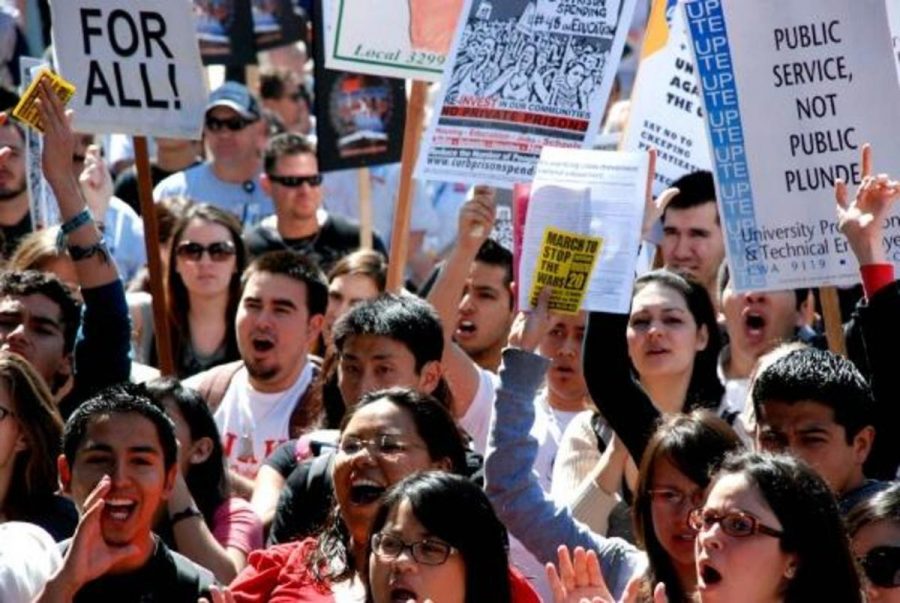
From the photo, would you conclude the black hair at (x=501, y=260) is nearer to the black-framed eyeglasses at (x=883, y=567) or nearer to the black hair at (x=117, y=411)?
the black hair at (x=117, y=411)

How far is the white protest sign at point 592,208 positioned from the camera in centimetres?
745

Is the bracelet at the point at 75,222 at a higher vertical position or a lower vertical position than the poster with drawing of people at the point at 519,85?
lower

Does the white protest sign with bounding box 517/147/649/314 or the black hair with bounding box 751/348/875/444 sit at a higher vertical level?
the white protest sign with bounding box 517/147/649/314

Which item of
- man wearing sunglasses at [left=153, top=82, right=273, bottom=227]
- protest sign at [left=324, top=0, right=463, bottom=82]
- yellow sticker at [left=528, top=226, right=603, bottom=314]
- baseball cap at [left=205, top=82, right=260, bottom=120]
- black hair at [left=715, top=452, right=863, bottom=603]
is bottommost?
man wearing sunglasses at [left=153, top=82, right=273, bottom=227]

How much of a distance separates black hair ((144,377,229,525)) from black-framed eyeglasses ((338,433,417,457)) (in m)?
1.07

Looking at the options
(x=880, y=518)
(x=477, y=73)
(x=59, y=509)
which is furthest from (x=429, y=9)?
(x=880, y=518)

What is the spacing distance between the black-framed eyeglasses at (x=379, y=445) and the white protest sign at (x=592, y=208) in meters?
0.93

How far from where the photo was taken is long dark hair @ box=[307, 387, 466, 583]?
6445 millimetres

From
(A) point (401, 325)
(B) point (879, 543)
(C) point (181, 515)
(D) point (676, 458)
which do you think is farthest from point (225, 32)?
(B) point (879, 543)

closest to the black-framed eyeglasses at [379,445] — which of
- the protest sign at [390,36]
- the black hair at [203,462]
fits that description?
the black hair at [203,462]

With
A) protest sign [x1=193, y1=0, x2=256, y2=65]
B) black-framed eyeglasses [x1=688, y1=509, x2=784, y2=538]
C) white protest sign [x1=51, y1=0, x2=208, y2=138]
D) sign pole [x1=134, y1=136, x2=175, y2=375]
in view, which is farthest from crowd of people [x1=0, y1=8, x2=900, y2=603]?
protest sign [x1=193, y1=0, x2=256, y2=65]

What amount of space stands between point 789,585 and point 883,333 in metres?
1.49

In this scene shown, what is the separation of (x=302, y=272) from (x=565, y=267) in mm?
1933

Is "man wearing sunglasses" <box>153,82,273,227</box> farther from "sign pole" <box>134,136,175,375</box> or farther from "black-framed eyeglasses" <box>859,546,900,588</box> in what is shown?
"black-framed eyeglasses" <box>859,546,900,588</box>
